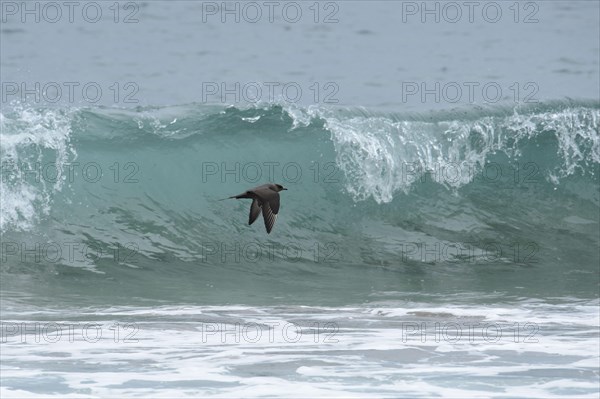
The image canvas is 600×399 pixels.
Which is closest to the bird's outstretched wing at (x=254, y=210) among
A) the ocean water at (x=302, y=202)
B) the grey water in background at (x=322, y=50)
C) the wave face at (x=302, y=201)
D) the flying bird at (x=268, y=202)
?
the flying bird at (x=268, y=202)

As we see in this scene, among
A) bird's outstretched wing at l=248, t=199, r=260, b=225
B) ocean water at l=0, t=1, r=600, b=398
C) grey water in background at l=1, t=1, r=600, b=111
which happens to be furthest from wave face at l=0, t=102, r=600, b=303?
bird's outstretched wing at l=248, t=199, r=260, b=225

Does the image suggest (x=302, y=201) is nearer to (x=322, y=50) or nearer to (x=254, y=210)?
(x=254, y=210)

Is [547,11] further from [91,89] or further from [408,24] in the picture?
[91,89]

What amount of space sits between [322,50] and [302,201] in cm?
926

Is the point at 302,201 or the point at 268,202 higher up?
the point at 302,201

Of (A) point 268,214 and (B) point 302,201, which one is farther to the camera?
(B) point 302,201

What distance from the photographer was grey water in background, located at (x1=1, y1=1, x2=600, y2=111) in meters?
21.6

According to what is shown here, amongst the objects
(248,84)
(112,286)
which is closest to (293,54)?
(248,84)

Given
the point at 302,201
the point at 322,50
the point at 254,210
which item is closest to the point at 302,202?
the point at 302,201

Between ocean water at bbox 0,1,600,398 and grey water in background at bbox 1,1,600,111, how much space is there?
0.08 metres

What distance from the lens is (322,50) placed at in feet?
79.8

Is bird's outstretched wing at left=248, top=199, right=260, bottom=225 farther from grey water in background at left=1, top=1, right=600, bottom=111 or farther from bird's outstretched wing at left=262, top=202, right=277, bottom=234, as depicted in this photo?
grey water in background at left=1, top=1, right=600, bottom=111

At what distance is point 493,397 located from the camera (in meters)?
7.42

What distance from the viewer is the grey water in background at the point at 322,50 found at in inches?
851
